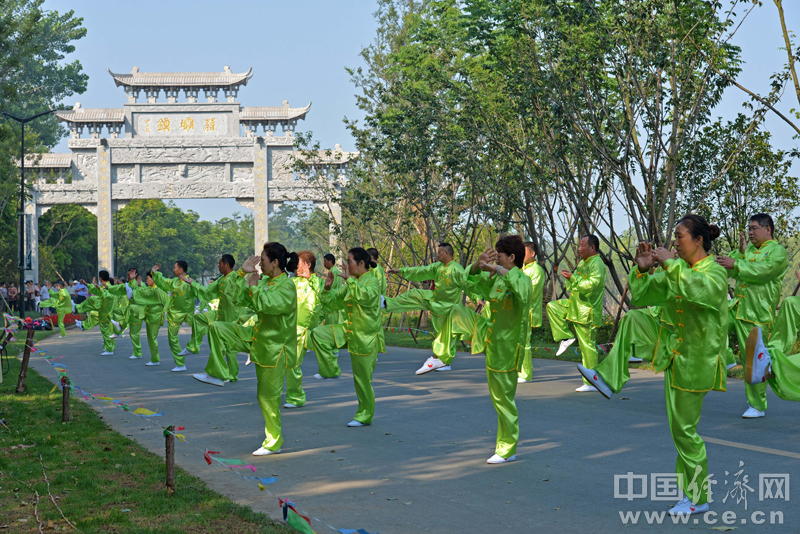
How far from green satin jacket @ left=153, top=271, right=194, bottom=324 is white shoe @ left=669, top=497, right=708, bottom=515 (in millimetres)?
10744

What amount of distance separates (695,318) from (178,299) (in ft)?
36.0

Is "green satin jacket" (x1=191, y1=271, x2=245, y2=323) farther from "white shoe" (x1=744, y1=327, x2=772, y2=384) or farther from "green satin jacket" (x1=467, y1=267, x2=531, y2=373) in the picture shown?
"white shoe" (x1=744, y1=327, x2=772, y2=384)

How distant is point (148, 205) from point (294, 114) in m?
23.4

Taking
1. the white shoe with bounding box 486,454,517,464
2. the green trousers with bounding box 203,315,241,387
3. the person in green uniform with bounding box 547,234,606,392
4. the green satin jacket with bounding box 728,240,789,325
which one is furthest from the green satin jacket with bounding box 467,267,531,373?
the person in green uniform with bounding box 547,234,606,392

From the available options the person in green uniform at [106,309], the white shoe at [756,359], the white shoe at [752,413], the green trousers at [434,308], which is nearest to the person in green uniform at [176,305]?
the person in green uniform at [106,309]

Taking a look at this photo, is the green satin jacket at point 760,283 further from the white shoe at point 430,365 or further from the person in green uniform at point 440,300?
the white shoe at point 430,365

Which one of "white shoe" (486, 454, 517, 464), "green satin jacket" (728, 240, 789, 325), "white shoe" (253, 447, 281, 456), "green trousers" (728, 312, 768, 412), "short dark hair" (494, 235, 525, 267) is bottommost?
"white shoe" (253, 447, 281, 456)

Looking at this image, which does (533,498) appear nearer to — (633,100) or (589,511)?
(589,511)

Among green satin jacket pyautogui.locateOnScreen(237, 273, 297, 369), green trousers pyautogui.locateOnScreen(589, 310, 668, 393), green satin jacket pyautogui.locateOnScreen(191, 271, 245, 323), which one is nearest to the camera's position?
green trousers pyautogui.locateOnScreen(589, 310, 668, 393)

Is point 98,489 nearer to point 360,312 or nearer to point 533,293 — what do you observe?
point 360,312

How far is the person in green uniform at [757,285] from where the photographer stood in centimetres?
717

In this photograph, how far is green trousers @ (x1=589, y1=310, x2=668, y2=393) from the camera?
15.6ft

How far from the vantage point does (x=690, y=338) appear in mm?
4508

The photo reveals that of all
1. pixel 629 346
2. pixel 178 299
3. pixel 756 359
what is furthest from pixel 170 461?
pixel 178 299
